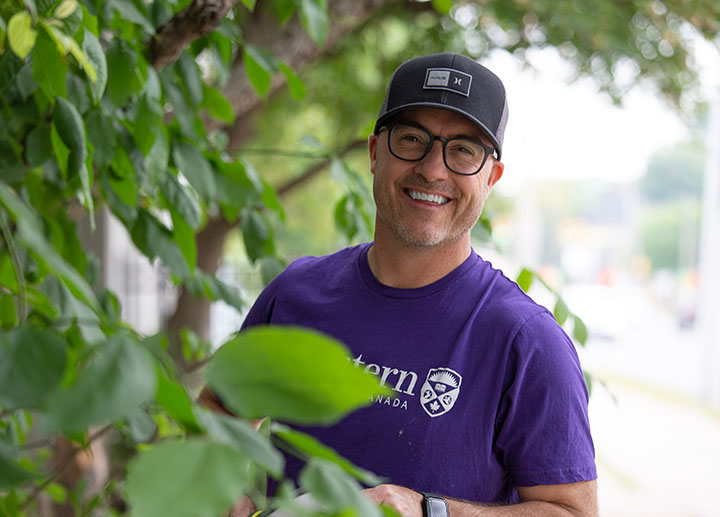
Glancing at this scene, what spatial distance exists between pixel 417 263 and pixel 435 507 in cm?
46

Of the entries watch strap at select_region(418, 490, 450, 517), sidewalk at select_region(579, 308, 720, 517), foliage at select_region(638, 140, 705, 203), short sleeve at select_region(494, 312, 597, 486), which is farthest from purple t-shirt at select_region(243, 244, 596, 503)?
foliage at select_region(638, 140, 705, 203)

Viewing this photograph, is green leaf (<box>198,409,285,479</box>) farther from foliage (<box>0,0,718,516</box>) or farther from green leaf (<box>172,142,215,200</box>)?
green leaf (<box>172,142,215,200</box>)

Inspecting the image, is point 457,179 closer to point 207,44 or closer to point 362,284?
point 362,284

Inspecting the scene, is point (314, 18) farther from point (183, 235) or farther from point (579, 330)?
point (579, 330)

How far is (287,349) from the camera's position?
41 centimetres

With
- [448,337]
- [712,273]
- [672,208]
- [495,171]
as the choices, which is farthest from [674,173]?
[448,337]

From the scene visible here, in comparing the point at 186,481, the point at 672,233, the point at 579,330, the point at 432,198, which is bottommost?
the point at 672,233

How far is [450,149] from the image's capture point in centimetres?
143

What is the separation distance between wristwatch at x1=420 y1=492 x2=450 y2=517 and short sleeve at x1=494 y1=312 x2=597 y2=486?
0.16 m

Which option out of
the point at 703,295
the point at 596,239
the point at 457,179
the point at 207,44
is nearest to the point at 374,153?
the point at 457,179

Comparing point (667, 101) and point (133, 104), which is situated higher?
point (667, 101)

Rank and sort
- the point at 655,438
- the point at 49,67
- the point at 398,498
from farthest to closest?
the point at 655,438
the point at 398,498
the point at 49,67

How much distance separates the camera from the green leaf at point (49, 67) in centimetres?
97

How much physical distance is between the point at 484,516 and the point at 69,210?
45.6 inches
